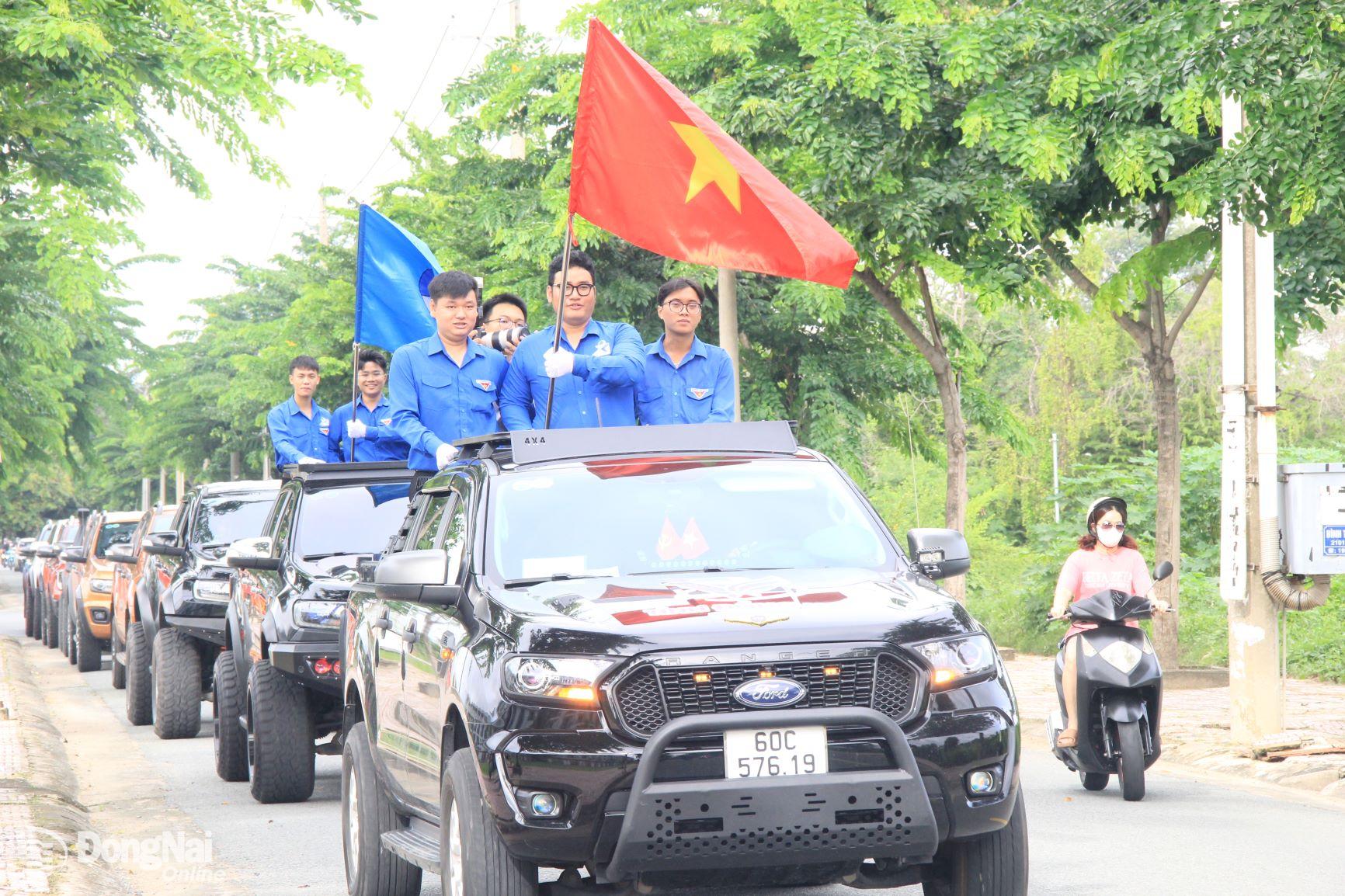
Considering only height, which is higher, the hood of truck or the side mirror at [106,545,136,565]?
the hood of truck

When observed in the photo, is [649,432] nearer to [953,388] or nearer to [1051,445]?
[953,388]

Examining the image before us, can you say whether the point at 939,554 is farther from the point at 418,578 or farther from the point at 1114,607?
the point at 1114,607

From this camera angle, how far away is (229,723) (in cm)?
1153

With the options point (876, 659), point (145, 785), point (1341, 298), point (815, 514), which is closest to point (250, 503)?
point (145, 785)

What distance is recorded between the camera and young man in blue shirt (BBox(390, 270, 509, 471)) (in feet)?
32.3

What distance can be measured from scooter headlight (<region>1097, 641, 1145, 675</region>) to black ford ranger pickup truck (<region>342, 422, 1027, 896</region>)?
3.88m

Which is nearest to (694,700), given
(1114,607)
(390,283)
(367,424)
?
(1114,607)

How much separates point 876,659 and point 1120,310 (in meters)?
10.7

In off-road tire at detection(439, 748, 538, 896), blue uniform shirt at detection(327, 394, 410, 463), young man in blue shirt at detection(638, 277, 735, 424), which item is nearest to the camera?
off-road tire at detection(439, 748, 538, 896)

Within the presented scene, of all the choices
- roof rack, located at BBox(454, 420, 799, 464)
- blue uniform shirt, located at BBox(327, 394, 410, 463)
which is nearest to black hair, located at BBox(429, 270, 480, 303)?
blue uniform shirt, located at BBox(327, 394, 410, 463)

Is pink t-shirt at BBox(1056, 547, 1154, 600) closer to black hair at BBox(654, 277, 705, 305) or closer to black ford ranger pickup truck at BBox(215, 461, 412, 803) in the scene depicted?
black hair at BBox(654, 277, 705, 305)

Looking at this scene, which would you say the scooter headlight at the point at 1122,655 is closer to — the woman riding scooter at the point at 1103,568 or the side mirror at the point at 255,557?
the woman riding scooter at the point at 1103,568

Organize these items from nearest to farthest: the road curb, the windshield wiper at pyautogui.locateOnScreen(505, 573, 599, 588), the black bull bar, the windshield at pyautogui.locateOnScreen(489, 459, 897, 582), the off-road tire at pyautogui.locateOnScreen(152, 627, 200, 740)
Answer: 1. the black bull bar
2. the windshield wiper at pyautogui.locateOnScreen(505, 573, 599, 588)
3. the windshield at pyautogui.locateOnScreen(489, 459, 897, 582)
4. the road curb
5. the off-road tire at pyautogui.locateOnScreen(152, 627, 200, 740)

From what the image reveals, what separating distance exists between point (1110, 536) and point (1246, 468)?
1.59 metres
